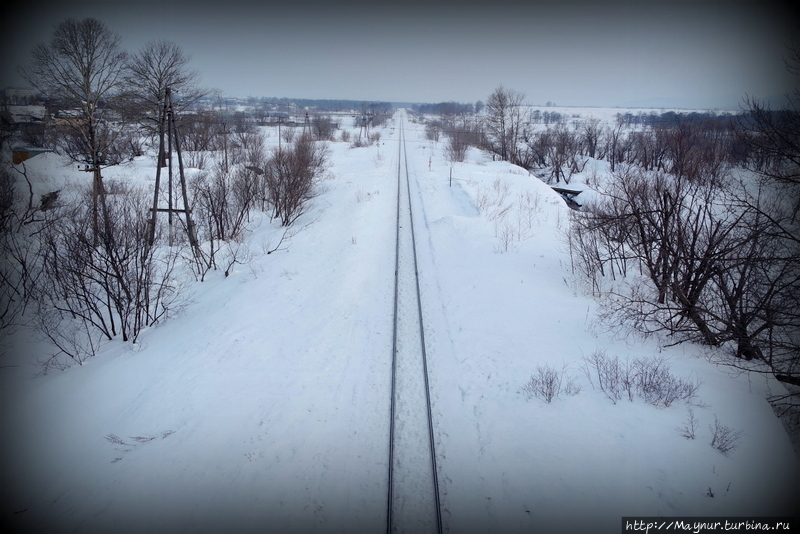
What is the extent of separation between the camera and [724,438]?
5.27 m

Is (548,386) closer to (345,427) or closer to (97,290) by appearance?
(345,427)

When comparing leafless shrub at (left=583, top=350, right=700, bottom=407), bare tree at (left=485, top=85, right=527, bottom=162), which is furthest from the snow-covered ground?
bare tree at (left=485, top=85, right=527, bottom=162)

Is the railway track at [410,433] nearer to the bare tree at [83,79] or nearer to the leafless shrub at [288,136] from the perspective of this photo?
the bare tree at [83,79]

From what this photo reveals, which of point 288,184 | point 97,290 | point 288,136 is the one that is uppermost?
point 288,136

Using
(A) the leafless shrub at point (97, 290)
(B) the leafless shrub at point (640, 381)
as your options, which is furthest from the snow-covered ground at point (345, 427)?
(A) the leafless shrub at point (97, 290)

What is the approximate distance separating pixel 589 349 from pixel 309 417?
5.88 metres

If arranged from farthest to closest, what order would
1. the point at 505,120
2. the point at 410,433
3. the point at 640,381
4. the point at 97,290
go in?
the point at 505,120 → the point at 97,290 → the point at 640,381 → the point at 410,433

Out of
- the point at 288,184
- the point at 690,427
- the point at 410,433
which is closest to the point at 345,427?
the point at 410,433

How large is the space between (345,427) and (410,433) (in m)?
1.08

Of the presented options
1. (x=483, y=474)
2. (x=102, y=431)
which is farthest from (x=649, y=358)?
(x=102, y=431)

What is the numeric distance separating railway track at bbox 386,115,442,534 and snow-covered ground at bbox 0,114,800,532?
19 centimetres

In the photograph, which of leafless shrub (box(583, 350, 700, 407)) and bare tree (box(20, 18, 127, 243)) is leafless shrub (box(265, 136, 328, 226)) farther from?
leafless shrub (box(583, 350, 700, 407))

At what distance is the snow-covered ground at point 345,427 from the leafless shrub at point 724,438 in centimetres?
11

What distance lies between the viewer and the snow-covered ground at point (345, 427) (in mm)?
4762
